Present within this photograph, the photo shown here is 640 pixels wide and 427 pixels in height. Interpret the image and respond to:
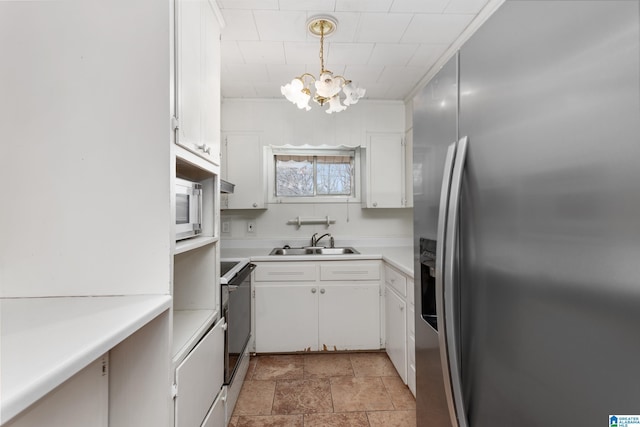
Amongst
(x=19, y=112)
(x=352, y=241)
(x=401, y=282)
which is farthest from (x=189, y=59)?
(x=352, y=241)

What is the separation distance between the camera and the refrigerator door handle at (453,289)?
0.78 metres

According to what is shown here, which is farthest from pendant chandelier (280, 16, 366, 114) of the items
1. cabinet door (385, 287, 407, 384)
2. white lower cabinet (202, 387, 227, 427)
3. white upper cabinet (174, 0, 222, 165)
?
white lower cabinet (202, 387, 227, 427)

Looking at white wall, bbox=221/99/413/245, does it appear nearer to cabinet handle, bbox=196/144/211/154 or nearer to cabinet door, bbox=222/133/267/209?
cabinet door, bbox=222/133/267/209

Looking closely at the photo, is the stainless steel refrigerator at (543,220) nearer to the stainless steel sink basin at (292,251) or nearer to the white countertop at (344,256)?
the white countertop at (344,256)

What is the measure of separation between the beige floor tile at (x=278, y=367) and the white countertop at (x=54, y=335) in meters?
1.65

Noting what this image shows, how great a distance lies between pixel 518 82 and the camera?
633 millimetres

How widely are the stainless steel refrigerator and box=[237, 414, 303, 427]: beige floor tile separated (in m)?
1.17

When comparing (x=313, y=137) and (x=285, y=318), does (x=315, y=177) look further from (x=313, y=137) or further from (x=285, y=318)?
(x=285, y=318)

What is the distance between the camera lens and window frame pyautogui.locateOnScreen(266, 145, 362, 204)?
3104mm

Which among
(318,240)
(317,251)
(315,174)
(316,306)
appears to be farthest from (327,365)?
(315,174)

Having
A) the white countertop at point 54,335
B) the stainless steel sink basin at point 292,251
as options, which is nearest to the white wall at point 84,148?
the white countertop at point 54,335

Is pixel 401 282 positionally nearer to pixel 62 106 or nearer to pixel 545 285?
pixel 545 285

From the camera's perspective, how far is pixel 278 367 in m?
2.40

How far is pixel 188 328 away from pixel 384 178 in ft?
7.50
